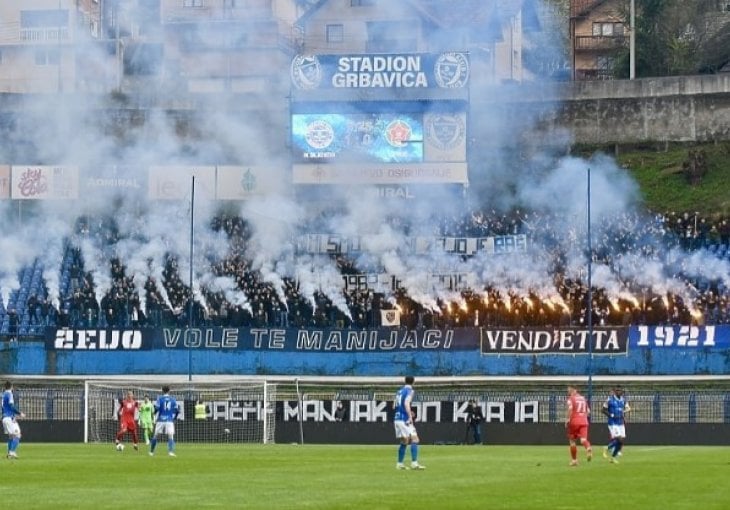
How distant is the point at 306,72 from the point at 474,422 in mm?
28035

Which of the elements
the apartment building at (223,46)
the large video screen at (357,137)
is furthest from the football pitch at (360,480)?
the apartment building at (223,46)

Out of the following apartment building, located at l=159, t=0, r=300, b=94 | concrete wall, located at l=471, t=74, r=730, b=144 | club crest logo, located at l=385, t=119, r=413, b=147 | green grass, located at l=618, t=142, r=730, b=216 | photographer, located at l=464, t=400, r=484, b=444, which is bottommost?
photographer, located at l=464, t=400, r=484, b=444

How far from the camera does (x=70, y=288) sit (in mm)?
72562

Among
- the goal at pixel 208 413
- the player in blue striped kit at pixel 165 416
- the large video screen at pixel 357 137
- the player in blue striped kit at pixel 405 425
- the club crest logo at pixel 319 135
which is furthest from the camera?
the club crest logo at pixel 319 135

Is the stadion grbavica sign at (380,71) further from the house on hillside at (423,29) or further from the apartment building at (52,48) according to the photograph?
the apartment building at (52,48)

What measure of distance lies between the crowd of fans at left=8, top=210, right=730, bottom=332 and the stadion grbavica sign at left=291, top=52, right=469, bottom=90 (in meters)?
6.27

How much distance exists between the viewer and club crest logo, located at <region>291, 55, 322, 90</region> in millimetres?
76562

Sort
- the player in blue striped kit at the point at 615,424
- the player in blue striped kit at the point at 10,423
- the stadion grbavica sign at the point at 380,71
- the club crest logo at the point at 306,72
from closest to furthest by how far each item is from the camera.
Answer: the player in blue striped kit at the point at 615,424 → the player in blue striped kit at the point at 10,423 → the stadion grbavica sign at the point at 380,71 → the club crest logo at the point at 306,72

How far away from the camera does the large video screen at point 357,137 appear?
75.5 metres

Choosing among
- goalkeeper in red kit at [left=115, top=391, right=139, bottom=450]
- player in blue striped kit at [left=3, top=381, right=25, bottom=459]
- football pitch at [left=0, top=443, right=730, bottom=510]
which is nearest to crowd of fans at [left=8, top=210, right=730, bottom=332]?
goalkeeper in red kit at [left=115, top=391, right=139, bottom=450]

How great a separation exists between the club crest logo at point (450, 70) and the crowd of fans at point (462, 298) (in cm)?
589

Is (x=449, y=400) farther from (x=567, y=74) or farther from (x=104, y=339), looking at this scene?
(x=567, y=74)

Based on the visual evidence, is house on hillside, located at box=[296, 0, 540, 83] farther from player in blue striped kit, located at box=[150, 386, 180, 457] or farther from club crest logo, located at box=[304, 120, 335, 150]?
player in blue striped kit, located at box=[150, 386, 180, 457]

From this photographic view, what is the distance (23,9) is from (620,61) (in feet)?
107
